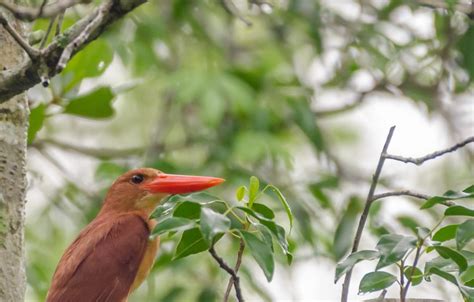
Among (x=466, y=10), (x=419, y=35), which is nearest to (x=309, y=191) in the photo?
(x=419, y=35)

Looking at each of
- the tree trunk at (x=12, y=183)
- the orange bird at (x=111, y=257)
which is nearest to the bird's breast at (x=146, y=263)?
the orange bird at (x=111, y=257)

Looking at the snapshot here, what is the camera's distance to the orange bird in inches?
136

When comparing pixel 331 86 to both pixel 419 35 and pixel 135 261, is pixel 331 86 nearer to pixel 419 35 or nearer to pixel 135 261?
pixel 419 35

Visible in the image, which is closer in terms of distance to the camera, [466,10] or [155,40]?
[466,10]

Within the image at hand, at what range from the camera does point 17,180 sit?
2672mm

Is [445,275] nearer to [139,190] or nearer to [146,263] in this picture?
[146,263]

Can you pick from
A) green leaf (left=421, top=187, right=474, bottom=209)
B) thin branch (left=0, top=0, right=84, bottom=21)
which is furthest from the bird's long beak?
thin branch (left=0, top=0, right=84, bottom=21)

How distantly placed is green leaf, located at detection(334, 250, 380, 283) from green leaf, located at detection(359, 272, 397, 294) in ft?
0.29

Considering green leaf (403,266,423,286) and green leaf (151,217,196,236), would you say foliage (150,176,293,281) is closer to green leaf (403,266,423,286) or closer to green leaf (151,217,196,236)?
green leaf (151,217,196,236)

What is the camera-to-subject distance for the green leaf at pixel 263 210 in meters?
2.23

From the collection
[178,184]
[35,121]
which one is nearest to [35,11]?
[35,121]

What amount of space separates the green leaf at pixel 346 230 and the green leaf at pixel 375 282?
1.70m

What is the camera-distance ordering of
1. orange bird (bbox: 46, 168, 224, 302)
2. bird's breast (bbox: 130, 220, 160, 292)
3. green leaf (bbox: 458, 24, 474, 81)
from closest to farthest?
orange bird (bbox: 46, 168, 224, 302) < bird's breast (bbox: 130, 220, 160, 292) < green leaf (bbox: 458, 24, 474, 81)

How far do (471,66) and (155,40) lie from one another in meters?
1.87
